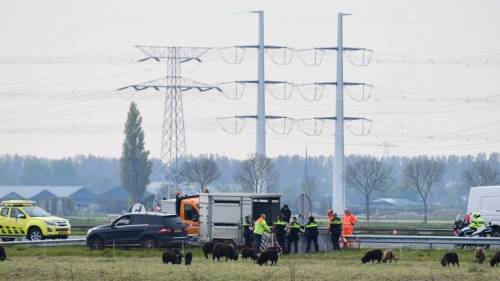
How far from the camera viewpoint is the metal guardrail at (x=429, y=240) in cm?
5008

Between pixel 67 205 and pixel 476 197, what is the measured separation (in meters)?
93.8

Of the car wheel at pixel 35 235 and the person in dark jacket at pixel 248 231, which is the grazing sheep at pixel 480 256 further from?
the car wheel at pixel 35 235

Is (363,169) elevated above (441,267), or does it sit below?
above

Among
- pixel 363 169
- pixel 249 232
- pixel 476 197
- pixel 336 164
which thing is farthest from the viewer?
pixel 363 169

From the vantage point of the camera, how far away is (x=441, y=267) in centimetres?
4059

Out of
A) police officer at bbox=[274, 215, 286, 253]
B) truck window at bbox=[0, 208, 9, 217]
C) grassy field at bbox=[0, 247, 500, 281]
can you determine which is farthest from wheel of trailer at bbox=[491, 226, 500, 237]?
truck window at bbox=[0, 208, 9, 217]

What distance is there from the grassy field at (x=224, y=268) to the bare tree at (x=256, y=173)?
165 feet

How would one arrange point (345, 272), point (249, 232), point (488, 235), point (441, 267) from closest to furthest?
point (345, 272) < point (441, 267) < point (249, 232) < point (488, 235)

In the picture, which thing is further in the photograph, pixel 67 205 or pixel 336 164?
pixel 67 205

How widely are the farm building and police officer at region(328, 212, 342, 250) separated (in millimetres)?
93928

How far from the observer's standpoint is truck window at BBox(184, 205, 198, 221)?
54.8m

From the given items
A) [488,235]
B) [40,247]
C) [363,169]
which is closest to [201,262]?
[40,247]

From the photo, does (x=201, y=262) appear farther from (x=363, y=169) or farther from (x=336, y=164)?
(x=363, y=169)

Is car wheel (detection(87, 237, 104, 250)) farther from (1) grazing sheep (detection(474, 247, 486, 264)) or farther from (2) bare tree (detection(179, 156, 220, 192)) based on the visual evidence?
(2) bare tree (detection(179, 156, 220, 192))
